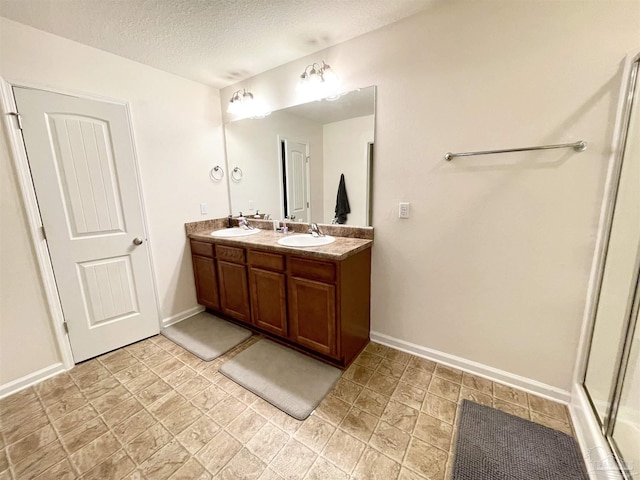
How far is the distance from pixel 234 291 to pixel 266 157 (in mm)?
1393

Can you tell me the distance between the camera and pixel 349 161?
7.04ft

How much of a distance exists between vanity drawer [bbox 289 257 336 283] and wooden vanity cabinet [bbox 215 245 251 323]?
1.88 feet

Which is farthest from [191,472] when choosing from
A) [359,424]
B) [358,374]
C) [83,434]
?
[358,374]

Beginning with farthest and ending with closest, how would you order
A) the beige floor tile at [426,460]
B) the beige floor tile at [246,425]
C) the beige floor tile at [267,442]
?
the beige floor tile at [246,425], the beige floor tile at [267,442], the beige floor tile at [426,460]

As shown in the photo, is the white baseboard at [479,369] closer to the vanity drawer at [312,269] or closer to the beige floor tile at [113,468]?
the vanity drawer at [312,269]

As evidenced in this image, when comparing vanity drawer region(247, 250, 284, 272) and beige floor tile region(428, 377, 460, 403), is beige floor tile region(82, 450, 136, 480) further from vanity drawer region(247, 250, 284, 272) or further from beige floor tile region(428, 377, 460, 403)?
beige floor tile region(428, 377, 460, 403)

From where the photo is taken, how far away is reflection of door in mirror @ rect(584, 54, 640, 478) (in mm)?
1183

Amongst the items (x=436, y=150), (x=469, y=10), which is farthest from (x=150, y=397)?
(x=469, y=10)

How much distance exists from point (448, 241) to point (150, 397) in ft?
7.44

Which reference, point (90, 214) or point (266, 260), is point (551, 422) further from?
point (90, 214)

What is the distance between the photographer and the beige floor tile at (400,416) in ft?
4.80

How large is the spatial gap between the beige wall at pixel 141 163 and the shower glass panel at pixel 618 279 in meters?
3.09

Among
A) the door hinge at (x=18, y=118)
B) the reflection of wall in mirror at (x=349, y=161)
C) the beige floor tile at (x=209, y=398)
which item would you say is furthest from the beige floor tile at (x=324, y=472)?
the door hinge at (x=18, y=118)

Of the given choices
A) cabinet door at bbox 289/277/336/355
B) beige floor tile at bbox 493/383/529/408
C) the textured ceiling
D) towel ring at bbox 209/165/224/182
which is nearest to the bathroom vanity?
cabinet door at bbox 289/277/336/355
